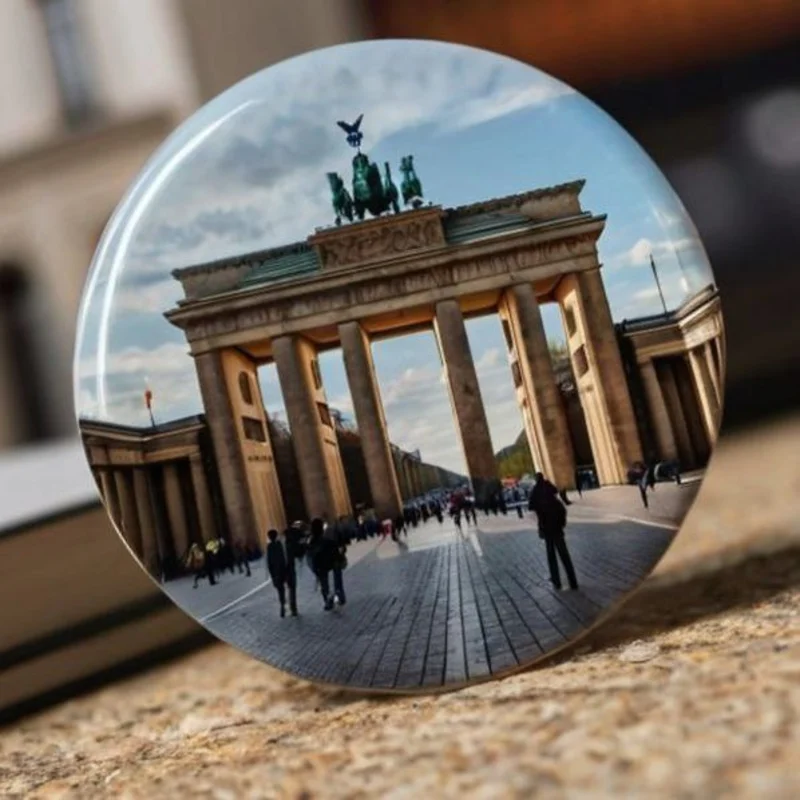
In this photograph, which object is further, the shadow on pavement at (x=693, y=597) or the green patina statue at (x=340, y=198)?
the shadow on pavement at (x=693, y=597)

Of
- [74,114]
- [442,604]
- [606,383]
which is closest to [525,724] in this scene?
[442,604]

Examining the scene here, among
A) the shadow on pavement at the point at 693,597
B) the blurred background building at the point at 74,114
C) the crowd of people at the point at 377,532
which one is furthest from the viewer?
the blurred background building at the point at 74,114

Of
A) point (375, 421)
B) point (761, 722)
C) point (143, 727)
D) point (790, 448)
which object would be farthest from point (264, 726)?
point (790, 448)

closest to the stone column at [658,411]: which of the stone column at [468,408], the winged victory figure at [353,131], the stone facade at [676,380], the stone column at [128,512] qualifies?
the stone facade at [676,380]

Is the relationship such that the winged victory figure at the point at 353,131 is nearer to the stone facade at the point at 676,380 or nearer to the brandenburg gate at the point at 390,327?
the brandenburg gate at the point at 390,327

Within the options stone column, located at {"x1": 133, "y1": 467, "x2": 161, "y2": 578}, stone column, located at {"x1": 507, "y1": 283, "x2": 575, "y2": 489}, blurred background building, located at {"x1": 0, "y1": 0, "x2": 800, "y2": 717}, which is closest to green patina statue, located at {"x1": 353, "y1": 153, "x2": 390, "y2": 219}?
stone column, located at {"x1": 507, "y1": 283, "x2": 575, "y2": 489}
